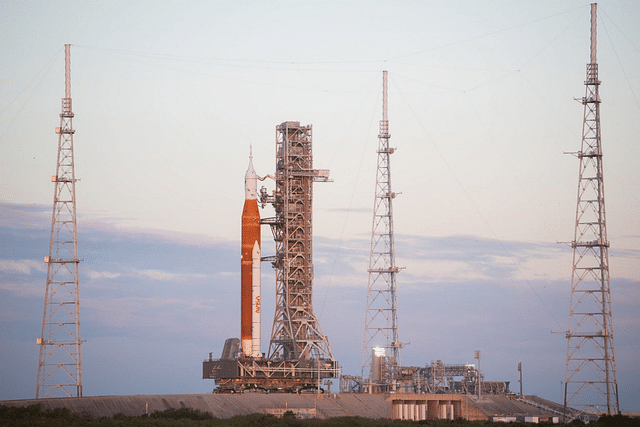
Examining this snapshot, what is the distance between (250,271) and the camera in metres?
88.6

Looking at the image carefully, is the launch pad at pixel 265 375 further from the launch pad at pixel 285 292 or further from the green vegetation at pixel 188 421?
the green vegetation at pixel 188 421

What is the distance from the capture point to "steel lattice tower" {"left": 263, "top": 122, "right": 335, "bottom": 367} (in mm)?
89125

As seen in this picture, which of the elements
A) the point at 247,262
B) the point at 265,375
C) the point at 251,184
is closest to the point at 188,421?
the point at 265,375

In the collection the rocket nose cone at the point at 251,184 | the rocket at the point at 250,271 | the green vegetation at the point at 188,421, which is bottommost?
the green vegetation at the point at 188,421

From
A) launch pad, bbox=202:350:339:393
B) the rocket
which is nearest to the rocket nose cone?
the rocket

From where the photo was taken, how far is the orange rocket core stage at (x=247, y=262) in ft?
288

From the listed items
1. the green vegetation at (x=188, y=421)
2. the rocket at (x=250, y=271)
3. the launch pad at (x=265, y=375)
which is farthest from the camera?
the rocket at (x=250, y=271)

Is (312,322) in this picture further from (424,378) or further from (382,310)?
(424,378)

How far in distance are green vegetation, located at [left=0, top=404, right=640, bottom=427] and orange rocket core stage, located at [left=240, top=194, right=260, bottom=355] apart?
44.7ft

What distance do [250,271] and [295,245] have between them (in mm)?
4265

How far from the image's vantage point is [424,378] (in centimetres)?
9588

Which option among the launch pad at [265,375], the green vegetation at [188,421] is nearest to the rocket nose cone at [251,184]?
the launch pad at [265,375]

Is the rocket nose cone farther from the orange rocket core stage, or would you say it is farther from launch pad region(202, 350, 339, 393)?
launch pad region(202, 350, 339, 393)

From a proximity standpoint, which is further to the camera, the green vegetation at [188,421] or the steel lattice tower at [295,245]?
the steel lattice tower at [295,245]
